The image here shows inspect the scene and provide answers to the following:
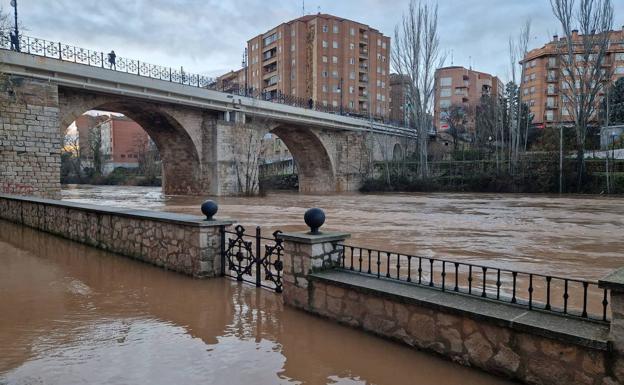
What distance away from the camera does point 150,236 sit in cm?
696

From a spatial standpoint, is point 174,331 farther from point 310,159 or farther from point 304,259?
point 310,159

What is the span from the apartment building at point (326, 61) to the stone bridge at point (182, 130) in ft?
63.5

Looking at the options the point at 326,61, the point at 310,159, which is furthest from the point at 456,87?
the point at 310,159

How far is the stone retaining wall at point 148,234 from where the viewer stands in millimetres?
6094

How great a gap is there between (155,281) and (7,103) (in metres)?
14.8

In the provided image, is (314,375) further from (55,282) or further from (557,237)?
(557,237)

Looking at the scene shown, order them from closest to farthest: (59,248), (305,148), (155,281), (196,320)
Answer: (196,320)
(155,281)
(59,248)
(305,148)

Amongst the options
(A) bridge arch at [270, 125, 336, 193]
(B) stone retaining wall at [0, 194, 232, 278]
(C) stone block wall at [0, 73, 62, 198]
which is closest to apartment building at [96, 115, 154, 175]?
(A) bridge arch at [270, 125, 336, 193]

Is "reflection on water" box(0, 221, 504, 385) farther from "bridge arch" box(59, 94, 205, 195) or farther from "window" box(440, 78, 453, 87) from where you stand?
"window" box(440, 78, 453, 87)

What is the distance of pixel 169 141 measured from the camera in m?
28.8

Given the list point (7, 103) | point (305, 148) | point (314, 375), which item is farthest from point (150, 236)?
point (305, 148)

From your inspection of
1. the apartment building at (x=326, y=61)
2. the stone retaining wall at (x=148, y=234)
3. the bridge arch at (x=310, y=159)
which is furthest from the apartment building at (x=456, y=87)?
the stone retaining wall at (x=148, y=234)

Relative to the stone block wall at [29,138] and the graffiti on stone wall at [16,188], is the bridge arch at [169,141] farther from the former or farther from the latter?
the graffiti on stone wall at [16,188]

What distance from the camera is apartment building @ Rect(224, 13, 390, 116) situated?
62000 millimetres
